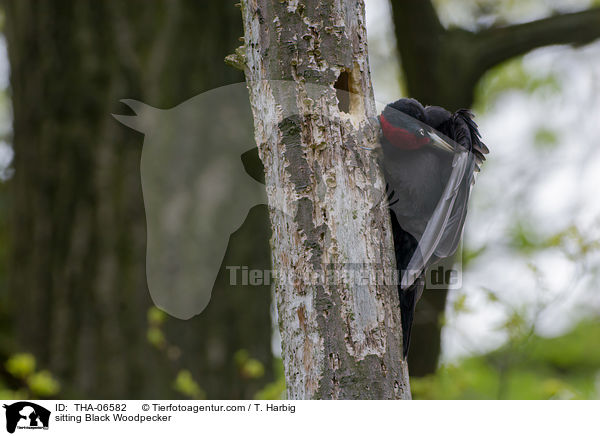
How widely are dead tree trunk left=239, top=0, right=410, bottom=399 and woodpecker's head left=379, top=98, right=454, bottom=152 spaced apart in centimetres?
15

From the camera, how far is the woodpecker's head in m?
1.81

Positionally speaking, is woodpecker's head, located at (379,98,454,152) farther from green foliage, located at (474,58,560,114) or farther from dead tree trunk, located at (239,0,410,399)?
green foliage, located at (474,58,560,114)

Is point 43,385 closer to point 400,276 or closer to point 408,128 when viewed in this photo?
point 400,276

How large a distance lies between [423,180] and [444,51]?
5.22ft

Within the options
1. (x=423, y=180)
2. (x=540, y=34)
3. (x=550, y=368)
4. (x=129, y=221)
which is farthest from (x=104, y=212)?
(x=550, y=368)

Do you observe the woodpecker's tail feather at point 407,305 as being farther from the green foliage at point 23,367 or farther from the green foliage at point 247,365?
the green foliage at point 23,367

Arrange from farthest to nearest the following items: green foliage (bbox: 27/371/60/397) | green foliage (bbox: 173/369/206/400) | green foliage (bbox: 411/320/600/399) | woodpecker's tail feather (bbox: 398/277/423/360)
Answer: green foliage (bbox: 411/320/600/399)
green foliage (bbox: 173/369/206/400)
green foliage (bbox: 27/371/60/397)
woodpecker's tail feather (bbox: 398/277/423/360)

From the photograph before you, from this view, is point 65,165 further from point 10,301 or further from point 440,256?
point 440,256

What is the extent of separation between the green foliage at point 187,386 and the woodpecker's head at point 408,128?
4.69 feet

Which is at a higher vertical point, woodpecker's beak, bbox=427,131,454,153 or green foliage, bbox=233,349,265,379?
woodpecker's beak, bbox=427,131,454,153

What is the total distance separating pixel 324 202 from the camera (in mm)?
1540

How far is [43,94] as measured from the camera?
2998 millimetres

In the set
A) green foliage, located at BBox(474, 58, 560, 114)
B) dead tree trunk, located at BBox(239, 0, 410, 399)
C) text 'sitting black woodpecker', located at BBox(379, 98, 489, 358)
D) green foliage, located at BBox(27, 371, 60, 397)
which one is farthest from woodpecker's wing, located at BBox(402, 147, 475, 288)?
green foliage, located at BBox(474, 58, 560, 114)

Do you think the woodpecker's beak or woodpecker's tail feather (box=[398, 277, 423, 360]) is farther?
the woodpecker's beak
